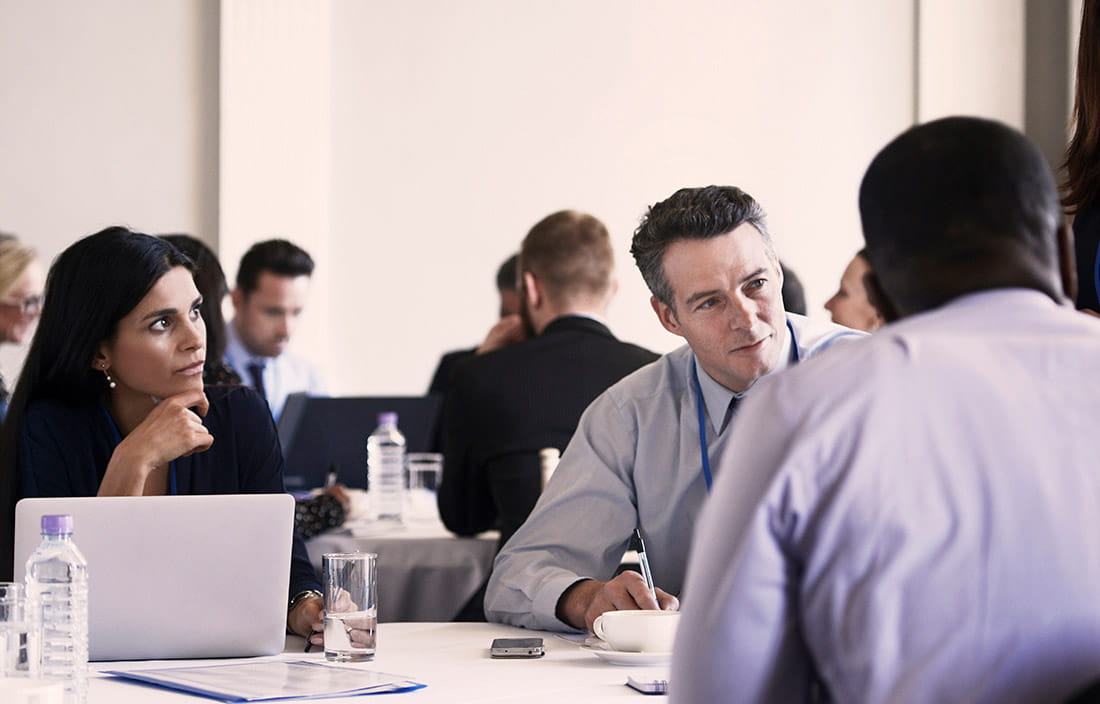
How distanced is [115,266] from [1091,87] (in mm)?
1705

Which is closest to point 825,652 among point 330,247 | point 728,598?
point 728,598

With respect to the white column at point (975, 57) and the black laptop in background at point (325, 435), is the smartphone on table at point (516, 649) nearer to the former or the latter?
the black laptop in background at point (325, 435)

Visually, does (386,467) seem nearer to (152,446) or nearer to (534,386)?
(534,386)

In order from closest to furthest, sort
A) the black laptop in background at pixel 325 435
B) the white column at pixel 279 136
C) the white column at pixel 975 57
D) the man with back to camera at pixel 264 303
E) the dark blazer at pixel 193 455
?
the dark blazer at pixel 193 455 < the black laptop in background at pixel 325 435 < the man with back to camera at pixel 264 303 < the white column at pixel 279 136 < the white column at pixel 975 57

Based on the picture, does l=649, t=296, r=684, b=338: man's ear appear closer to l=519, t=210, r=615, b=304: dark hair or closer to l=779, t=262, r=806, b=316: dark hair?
l=519, t=210, r=615, b=304: dark hair

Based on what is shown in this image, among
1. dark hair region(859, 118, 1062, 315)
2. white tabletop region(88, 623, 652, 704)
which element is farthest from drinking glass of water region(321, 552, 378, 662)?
dark hair region(859, 118, 1062, 315)

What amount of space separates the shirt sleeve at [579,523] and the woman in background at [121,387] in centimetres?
36

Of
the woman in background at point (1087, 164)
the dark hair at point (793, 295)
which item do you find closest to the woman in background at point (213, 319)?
the dark hair at point (793, 295)

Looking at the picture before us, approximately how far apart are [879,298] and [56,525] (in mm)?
990

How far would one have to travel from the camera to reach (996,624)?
3.00ft

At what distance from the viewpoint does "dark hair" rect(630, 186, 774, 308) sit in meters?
2.40

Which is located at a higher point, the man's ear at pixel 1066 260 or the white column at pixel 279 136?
the white column at pixel 279 136

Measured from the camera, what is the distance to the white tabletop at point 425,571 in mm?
3590

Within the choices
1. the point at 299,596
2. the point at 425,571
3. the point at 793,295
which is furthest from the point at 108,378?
the point at 793,295
